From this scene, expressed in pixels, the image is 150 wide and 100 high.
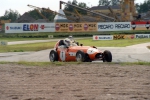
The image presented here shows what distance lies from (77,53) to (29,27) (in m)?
53.4

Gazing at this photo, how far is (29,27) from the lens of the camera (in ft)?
249

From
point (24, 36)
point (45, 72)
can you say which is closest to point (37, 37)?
point (24, 36)

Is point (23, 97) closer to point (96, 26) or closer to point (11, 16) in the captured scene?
point (96, 26)

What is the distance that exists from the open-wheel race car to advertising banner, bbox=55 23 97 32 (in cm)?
4942

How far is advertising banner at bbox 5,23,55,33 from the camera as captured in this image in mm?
75562

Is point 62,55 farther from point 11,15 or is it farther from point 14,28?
point 11,15

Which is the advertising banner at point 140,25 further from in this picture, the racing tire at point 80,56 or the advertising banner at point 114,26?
the racing tire at point 80,56

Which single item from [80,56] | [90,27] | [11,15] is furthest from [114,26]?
[11,15]

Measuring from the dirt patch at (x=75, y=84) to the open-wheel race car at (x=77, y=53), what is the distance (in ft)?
→ 20.4

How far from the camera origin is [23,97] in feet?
35.0

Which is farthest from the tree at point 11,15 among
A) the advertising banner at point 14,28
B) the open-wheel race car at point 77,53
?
the open-wheel race car at point 77,53

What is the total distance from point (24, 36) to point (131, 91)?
65.5m

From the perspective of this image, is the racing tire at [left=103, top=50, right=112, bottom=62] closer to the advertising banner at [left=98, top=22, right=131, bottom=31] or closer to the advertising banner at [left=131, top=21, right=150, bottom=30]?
the advertising banner at [left=98, top=22, right=131, bottom=31]

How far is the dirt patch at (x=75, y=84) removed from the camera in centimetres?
1071
